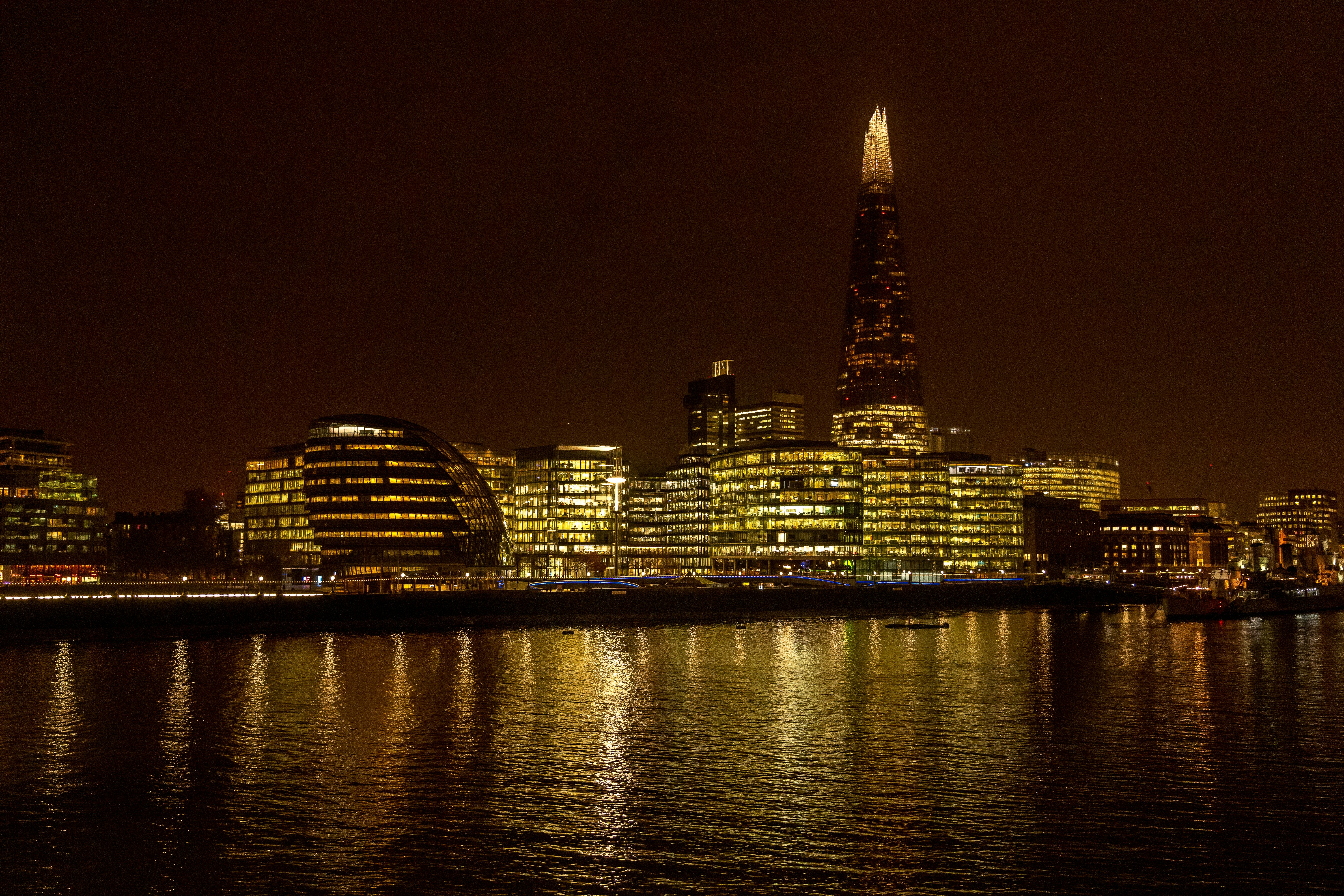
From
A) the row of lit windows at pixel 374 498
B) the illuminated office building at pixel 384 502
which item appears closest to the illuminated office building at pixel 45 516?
the row of lit windows at pixel 374 498

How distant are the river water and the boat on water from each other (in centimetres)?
6544

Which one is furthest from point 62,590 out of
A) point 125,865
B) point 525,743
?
point 125,865

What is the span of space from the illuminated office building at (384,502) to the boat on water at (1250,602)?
91.6 metres

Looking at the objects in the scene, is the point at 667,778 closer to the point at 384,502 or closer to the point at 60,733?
the point at 60,733

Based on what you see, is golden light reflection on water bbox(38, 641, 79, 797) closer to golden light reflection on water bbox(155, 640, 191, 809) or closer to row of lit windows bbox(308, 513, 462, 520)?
golden light reflection on water bbox(155, 640, 191, 809)

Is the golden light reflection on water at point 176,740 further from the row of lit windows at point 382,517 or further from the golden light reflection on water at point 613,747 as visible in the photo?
the row of lit windows at point 382,517

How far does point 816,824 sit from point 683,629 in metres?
84.8

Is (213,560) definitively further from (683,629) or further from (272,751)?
(272,751)

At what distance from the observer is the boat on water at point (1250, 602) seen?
454 ft

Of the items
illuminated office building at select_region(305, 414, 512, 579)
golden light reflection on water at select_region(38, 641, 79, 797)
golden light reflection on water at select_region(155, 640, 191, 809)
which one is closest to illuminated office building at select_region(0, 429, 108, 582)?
illuminated office building at select_region(305, 414, 512, 579)

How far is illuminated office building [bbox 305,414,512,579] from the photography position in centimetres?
16962

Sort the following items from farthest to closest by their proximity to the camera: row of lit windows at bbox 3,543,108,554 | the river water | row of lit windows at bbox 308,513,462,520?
1. row of lit windows at bbox 3,543,108,554
2. row of lit windows at bbox 308,513,462,520
3. the river water

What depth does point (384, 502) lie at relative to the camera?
170250mm

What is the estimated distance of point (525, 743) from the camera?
46.5m
